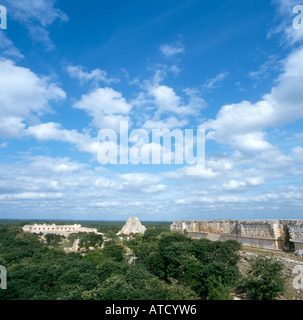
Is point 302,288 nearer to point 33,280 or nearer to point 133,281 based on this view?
point 133,281


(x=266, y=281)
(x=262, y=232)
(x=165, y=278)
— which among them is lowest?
(x=165, y=278)

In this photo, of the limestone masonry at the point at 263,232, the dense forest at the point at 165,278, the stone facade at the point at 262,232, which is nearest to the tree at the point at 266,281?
the dense forest at the point at 165,278

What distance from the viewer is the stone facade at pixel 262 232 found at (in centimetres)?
1580

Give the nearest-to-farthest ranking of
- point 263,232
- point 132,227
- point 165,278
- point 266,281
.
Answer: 1. point 266,281
2. point 263,232
3. point 165,278
4. point 132,227

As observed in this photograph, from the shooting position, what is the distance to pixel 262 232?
18.7 metres

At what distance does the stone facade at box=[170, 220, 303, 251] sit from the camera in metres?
15.8

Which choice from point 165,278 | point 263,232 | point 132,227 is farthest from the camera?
point 132,227

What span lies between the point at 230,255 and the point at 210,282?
148 inches

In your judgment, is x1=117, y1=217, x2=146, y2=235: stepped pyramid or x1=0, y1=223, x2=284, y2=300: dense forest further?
x1=117, y1=217, x2=146, y2=235: stepped pyramid

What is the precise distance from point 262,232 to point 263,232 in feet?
0.35

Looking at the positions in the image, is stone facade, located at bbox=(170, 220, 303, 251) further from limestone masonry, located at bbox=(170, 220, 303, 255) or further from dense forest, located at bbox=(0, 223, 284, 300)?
dense forest, located at bbox=(0, 223, 284, 300)

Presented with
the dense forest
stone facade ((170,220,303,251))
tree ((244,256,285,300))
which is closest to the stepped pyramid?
the dense forest

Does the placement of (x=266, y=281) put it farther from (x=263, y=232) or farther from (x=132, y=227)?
(x=132, y=227)

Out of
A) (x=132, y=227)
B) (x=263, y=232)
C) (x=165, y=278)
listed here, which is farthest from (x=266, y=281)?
(x=132, y=227)
